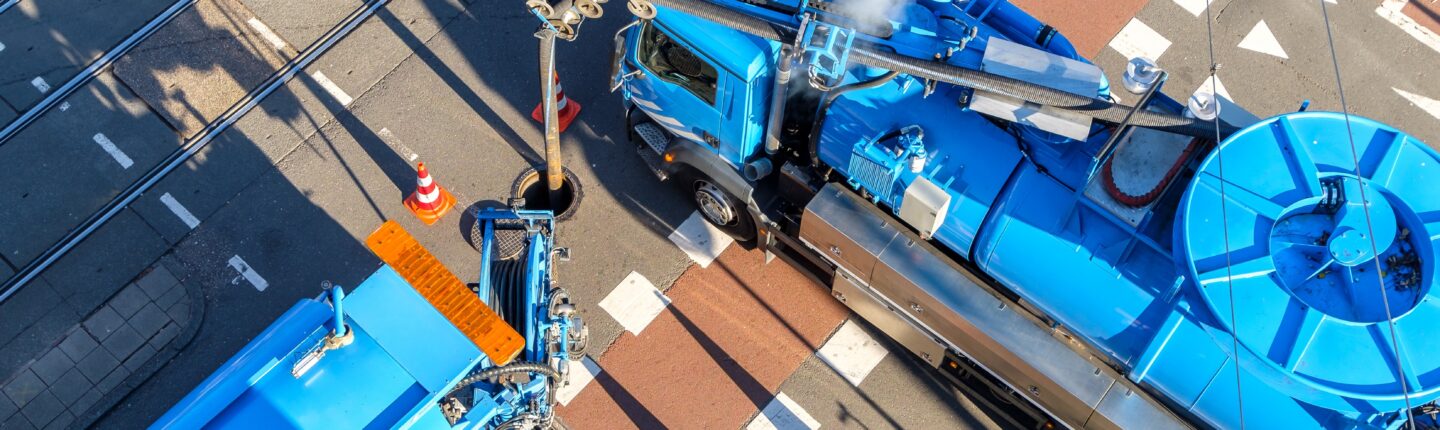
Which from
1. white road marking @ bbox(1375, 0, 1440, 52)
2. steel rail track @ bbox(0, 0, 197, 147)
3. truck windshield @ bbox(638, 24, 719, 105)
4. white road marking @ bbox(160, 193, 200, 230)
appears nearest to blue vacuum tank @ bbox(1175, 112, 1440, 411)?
truck windshield @ bbox(638, 24, 719, 105)

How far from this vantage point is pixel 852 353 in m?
10.5

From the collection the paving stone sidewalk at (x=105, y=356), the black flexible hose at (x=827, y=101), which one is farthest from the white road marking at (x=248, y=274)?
the black flexible hose at (x=827, y=101)

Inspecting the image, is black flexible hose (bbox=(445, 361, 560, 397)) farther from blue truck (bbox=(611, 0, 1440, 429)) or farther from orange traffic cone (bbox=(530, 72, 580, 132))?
orange traffic cone (bbox=(530, 72, 580, 132))

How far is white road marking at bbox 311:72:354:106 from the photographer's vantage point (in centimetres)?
1163

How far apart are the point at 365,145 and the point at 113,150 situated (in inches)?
99.1

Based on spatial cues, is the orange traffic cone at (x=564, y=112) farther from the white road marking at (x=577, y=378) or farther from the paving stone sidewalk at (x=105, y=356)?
the paving stone sidewalk at (x=105, y=356)

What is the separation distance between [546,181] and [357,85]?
231 cm

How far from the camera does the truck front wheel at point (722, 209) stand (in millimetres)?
10211

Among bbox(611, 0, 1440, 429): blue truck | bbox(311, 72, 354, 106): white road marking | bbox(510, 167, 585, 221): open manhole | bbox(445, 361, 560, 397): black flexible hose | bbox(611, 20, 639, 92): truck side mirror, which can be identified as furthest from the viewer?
bbox(311, 72, 354, 106): white road marking

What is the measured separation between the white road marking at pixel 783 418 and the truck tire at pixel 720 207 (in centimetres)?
163

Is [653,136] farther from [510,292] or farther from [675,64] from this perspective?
[510,292]

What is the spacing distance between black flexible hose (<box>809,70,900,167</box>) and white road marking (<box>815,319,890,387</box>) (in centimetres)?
210

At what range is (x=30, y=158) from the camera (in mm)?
11156

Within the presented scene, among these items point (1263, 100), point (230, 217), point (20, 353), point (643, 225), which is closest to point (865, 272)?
point (643, 225)
